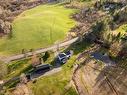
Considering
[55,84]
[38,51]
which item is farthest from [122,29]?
[55,84]

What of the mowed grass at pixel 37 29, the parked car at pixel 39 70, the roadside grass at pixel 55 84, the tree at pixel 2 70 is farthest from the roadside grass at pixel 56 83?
the mowed grass at pixel 37 29

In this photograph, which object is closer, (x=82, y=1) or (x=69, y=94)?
(x=69, y=94)

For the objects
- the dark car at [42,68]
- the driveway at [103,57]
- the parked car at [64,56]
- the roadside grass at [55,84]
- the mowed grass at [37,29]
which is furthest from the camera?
the mowed grass at [37,29]

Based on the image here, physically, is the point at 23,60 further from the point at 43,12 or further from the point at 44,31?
the point at 43,12

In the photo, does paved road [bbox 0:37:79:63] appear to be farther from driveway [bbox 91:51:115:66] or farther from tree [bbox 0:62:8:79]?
driveway [bbox 91:51:115:66]

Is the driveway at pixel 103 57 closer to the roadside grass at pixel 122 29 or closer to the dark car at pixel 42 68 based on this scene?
the dark car at pixel 42 68

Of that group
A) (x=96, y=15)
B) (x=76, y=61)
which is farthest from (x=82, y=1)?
(x=76, y=61)

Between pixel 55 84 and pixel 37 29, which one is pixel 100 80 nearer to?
pixel 55 84

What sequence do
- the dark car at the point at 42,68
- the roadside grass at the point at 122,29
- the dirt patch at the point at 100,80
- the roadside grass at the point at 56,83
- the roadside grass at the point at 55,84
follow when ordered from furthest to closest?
the roadside grass at the point at 122,29, the dark car at the point at 42,68, the roadside grass at the point at 56,83, the roadside grass at the point at 55,84, the dirt patch at the point at 100,80
